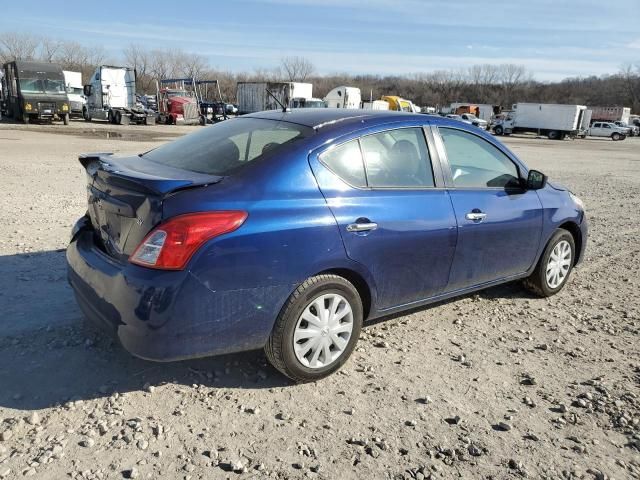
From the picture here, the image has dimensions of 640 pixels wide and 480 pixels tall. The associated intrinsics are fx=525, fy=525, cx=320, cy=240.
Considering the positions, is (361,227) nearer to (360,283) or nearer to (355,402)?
(360,283)

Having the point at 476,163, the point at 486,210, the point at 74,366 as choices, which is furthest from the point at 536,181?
the point at 74,366

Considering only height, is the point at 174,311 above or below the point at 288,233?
below

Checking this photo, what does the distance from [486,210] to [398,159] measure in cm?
91

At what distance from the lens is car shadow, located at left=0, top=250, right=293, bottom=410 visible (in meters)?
3.12

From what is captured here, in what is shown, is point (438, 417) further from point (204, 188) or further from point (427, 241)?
point (204, 188)

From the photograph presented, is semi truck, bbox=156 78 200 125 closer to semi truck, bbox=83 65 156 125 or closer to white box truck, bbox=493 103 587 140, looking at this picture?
semi truck, bbox=83 65 156 125

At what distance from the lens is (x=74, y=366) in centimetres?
338

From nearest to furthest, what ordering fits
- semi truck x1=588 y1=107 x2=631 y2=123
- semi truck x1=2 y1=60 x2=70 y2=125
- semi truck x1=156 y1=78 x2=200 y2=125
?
semi truck x1=2 y1=60 x2=70 y2=125 → semi truck x1=156 y1=78 x2=200 y2=125 → semi truck x1=588 y1=107 x2=631 y2=123

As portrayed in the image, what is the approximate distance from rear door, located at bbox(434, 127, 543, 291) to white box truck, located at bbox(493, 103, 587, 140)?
50426mm

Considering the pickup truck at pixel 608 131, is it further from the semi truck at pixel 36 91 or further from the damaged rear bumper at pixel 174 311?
the damaged rear bumper at pixel 174 311

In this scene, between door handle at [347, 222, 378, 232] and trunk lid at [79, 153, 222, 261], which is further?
door handle at [347, 222, 378, 232]

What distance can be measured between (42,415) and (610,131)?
207 ft

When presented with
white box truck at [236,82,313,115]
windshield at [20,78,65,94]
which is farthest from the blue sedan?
white box truck at [236,82,313,115]

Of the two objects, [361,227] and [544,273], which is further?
[544,273]
